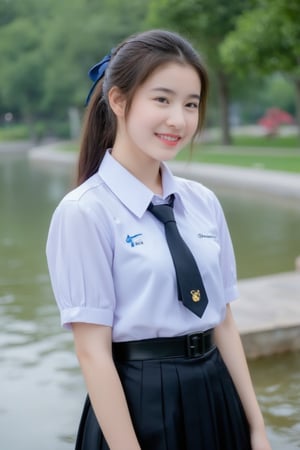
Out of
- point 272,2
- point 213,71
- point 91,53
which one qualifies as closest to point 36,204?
point 272,2

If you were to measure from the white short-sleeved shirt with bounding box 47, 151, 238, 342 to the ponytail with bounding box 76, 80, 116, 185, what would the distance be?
0.11 metres

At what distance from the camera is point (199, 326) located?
2033 millimetres

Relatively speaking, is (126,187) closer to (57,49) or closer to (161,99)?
(161,99)

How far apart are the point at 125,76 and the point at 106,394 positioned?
0.75m

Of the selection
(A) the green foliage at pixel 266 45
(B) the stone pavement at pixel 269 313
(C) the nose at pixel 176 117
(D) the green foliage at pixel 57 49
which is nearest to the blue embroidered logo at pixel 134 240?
(C) the nose at pixel 176 117

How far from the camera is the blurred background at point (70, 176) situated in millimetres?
4456

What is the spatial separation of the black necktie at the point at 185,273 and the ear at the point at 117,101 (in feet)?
0.91

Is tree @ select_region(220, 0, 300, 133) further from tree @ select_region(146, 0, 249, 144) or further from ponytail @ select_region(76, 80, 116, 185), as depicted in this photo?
ponytail @ select_region(76, 80, 116, 185)

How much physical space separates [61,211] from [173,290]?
32 cm

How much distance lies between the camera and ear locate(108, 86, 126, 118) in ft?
6.68

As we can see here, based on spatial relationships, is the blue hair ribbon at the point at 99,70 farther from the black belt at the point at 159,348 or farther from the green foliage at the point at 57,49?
the green foliage at the point at 57,49

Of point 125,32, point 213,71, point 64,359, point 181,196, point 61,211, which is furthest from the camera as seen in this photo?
point 125,32

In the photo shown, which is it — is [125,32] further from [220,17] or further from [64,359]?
[64,359]

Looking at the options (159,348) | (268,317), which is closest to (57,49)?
(268,317)
